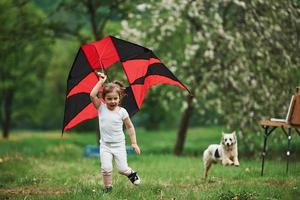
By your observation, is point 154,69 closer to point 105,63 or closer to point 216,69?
point 105,63

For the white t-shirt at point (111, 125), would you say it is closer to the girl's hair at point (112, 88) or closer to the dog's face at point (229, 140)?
the girl's hair at point (112, 88)

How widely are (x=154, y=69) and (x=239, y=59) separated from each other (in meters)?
7.84

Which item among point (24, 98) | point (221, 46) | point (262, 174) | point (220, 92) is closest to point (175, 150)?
point (220, 92)

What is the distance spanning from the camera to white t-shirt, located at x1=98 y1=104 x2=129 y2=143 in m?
8.31

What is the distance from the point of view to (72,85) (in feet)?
30.7

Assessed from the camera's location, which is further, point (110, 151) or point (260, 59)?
point (260, 59)

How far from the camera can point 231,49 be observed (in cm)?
1708

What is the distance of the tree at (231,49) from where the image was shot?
15.8m

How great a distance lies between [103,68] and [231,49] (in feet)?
27.2

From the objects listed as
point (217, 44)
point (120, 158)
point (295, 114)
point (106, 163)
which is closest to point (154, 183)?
point (120, 158)

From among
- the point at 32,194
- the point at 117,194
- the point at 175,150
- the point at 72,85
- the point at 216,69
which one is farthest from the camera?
the point at 175,150

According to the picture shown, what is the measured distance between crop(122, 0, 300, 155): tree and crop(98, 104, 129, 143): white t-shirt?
311 inches

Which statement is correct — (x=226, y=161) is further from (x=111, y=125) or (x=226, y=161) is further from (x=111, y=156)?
(x=111, y=125)

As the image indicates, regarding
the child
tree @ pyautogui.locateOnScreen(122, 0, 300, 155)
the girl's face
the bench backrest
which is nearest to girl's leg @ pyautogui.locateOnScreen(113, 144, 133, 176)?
the child
